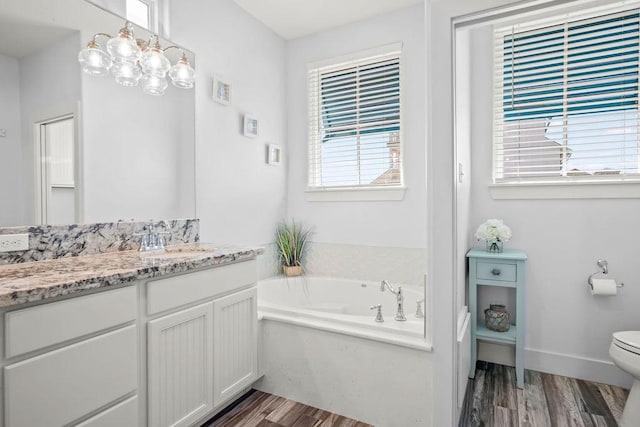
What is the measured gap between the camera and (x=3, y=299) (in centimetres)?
100

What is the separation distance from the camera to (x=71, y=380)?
1182 mm

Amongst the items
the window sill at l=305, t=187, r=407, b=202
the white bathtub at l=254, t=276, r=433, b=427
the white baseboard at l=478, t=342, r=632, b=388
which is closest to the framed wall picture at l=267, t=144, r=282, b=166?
the window sill at l=305, t=187, r=407, b=202

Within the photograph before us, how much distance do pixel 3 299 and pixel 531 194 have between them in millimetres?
2847

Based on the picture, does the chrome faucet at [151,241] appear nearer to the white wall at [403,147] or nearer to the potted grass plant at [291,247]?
the potted grass plant at [291,247]

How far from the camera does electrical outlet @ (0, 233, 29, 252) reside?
1482 mm

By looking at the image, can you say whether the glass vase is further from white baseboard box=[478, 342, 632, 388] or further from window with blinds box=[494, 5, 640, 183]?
white baseboard box=[478, 342, 632, 388]

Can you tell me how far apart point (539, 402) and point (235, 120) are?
275 cm

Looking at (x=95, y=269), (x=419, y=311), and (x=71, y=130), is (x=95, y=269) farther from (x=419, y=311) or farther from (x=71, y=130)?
(x=419, y=311)

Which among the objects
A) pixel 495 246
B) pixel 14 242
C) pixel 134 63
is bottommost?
pixel 495 246

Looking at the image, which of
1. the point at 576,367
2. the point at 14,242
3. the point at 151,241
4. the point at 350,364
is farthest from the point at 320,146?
the point at 576,367

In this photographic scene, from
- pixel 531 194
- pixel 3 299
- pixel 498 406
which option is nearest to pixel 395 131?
pixel 531 194

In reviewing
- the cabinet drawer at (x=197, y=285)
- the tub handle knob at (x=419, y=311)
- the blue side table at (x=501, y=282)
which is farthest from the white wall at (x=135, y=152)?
the blue side table at (x=501, y=282)

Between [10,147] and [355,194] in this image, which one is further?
Result: [355,194]

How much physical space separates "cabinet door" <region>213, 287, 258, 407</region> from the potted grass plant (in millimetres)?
1030
